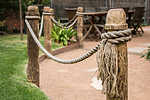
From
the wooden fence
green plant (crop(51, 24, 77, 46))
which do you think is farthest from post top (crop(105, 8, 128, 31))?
the wooden fence

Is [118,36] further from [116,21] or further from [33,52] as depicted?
[33,52]

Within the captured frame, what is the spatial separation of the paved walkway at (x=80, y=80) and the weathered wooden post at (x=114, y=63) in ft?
4.17

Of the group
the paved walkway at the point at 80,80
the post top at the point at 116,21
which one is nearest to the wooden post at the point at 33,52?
the paved walkway at the point at 80,80

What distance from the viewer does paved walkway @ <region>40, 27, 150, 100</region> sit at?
107 inches

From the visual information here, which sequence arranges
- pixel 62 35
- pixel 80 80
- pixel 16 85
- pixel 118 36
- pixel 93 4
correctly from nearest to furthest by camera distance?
pixel 118 36 → pixel 16 85 → pixel 80 80 → pixel 62 35 → pixel 93 4

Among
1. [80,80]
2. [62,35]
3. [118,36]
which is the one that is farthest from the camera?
[62,35]

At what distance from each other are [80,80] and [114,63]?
2007 mm

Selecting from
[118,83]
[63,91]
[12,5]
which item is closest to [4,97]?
[63,91]

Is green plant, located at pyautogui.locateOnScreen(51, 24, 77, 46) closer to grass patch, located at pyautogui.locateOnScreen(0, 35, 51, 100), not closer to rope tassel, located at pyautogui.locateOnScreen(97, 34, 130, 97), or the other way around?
grass patch, located at pyautogui.locateOnScreen(0, 35, 51, 100)

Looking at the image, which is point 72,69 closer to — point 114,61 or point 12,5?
point 114,61

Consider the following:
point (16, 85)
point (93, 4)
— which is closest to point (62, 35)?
point (16, 85)

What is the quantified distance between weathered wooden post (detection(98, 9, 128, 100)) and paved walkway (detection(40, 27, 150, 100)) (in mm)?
1271

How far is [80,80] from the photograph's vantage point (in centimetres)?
334

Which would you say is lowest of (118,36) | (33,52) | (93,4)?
(33,52)
